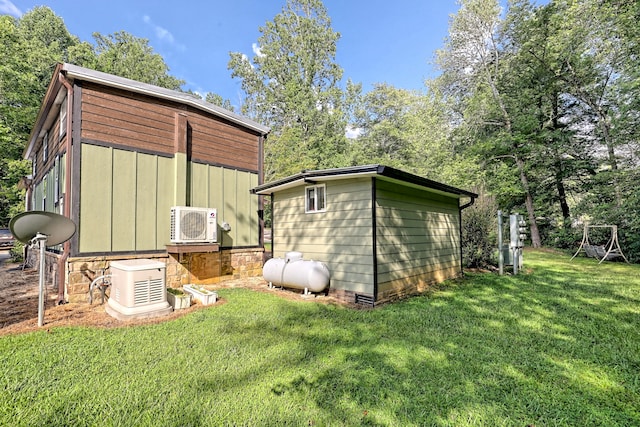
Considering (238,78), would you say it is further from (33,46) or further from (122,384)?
(122,384)

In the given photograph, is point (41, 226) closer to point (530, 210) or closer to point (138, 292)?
point (138, 292)

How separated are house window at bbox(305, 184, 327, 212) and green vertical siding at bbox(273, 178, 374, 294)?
0.37 feet

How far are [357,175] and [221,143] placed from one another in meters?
3.71

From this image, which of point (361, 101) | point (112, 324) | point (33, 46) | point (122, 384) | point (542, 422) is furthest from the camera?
point (361, 101)

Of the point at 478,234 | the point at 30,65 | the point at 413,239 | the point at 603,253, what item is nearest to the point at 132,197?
the point at 413,239

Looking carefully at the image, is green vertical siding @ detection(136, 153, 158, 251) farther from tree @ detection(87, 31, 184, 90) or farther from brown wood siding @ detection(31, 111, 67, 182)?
tree @ detection(87, 31, 184, 90)

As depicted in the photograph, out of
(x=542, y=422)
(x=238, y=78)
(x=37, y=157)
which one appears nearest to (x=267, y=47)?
(x=238, y=78)

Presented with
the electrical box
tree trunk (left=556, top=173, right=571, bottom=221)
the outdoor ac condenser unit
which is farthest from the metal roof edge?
tree trunk (left=556, top=173, right=571, bottom=221)

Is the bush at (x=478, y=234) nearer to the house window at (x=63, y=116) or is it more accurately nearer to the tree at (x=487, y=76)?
the tree at (x=487, y=76)

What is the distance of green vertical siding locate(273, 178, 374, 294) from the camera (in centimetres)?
522

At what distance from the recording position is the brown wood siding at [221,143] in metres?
6.50

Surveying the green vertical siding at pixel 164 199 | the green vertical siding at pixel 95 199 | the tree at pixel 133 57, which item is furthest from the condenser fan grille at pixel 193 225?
the tree at pixel 133 57

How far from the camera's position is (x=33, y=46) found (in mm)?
15359

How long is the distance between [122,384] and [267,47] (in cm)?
2258
